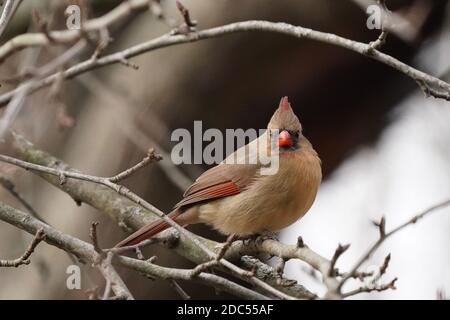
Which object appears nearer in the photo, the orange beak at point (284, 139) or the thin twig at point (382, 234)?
the thin twig at point (382, 234)

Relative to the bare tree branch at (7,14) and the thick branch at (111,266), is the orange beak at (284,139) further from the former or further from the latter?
the bare tree branch at (7,14)

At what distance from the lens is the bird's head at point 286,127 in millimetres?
4488

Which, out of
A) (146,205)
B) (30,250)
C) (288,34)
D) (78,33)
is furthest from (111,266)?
(288,34)

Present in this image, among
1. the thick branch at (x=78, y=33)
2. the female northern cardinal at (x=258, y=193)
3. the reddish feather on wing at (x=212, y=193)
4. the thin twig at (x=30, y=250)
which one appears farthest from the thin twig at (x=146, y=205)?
the reddish feather on wing at (x=212, y=193)

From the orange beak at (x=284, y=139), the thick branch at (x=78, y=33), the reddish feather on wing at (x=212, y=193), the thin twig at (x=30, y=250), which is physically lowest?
the thin twig at (x=30, y=250)

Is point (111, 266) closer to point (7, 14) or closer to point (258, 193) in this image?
point (7, 14)

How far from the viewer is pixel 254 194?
471 cm

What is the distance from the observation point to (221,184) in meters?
4.95

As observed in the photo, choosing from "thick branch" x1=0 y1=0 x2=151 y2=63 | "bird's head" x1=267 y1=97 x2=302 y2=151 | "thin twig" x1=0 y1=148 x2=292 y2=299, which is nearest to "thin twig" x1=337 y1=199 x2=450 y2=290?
"thin twig" x1=0 y1=148 x2=292 y2=299

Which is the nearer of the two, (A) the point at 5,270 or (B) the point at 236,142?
(B) the point at 236,142
